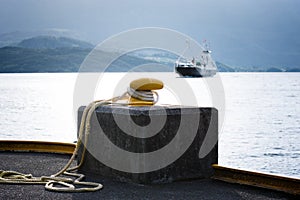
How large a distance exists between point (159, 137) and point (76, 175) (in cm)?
114

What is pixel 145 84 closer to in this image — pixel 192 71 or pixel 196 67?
pixel 192 71

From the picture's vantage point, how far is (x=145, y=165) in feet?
→ 16.3

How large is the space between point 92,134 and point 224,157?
15.8 m

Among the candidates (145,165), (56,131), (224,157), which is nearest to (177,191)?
(145,165)

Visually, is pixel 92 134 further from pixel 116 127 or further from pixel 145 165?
pixel 145 165

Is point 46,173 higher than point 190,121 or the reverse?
the reverse

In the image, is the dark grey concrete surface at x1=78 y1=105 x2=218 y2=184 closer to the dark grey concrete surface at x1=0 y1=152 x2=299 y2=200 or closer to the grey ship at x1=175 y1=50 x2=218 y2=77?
the dark grey concrete surface at x1=0 y1=152 x2=299 y2=200

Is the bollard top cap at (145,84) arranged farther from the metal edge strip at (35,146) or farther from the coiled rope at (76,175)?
the metal edge strip at (35,146)

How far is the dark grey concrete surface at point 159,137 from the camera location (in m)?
4.95

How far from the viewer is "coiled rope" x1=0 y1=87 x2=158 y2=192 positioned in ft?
16.3

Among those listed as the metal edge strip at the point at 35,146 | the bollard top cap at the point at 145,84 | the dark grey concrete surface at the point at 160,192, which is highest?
the bollard top cap at the point at 145,84

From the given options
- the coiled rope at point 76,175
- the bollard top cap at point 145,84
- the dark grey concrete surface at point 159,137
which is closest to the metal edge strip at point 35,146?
the coiled rope at point 76,175

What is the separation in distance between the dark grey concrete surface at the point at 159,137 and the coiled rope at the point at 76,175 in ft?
0.35

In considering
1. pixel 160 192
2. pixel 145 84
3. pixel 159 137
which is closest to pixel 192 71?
pixel 145 84
